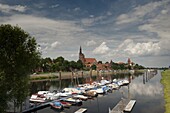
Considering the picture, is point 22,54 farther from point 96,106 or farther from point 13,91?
point 96,106

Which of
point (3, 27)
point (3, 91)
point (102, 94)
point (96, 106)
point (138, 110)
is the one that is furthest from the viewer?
point (102, 94)

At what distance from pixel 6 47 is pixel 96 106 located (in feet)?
101

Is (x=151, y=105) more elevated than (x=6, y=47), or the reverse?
(x=6, y=47)

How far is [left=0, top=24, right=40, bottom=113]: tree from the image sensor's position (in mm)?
33781

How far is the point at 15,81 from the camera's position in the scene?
35.2 metres

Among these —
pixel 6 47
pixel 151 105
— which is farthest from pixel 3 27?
pixel 151 105

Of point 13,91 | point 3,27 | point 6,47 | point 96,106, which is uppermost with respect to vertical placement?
point 3,27

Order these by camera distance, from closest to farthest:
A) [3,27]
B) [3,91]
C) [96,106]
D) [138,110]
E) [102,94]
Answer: [3,91] → [3,27] → [138,110] → [96,106] → [102,94]

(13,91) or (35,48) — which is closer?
(13,91)

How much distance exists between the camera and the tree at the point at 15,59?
3378 cm

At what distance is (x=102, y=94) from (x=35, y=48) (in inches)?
1825

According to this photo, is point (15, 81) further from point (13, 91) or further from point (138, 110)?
point (138, 110)

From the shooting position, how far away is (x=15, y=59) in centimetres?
3462

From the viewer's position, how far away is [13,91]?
34531 mm
